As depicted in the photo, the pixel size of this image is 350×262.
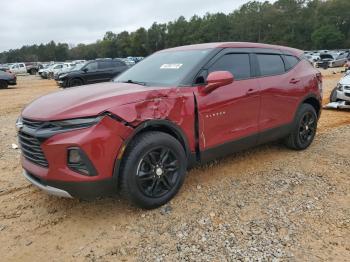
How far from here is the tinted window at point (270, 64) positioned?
4.86m

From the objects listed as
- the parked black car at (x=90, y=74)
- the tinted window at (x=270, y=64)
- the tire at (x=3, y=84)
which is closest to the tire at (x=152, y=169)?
the tinted window at (x=270, y=64)

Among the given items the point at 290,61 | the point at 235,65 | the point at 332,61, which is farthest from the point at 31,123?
the point at 332,61

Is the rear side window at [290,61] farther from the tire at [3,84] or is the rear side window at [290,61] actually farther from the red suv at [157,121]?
the tire at [3,84]

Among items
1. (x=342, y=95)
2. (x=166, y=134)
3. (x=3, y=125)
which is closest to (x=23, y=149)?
(x=166, y=134)

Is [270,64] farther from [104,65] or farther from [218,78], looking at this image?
[104,65]

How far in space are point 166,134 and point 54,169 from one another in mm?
1164

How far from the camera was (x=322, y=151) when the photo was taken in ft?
18.0

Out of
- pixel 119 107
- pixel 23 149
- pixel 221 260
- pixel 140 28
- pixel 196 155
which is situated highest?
pixel 140 28

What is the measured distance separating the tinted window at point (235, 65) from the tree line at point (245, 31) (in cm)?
8434

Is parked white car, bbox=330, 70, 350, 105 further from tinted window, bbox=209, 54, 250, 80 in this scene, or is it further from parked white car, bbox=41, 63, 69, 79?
parked white car, bbox=41, 63, 69, 79

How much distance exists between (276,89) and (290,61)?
0.81 m

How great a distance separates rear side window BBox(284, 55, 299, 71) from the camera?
5.31 m

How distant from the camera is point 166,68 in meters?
4.33

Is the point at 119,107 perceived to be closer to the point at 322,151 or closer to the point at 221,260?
the point at 221,260
